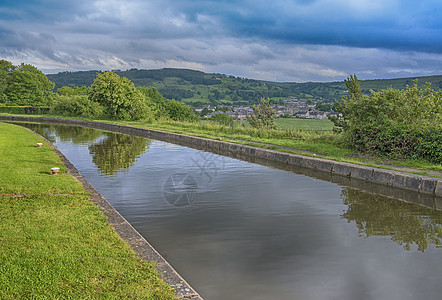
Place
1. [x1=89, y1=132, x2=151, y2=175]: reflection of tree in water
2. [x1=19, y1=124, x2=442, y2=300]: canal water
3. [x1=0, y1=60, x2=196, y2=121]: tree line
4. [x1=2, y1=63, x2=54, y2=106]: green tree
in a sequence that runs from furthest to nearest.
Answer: [x1=2, y1=63, x2=54, y2=106]: green tree < [x1=0, y1=60, x2=196, y2=121]: tree line < [x1=89, y1=132, x2=151, y2=175]: reflection of tree in water < [x1=19, y1=124, x2=442, y2=300]: canal water

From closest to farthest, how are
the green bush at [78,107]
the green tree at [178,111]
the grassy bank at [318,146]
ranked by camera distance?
the grassy bank at [318,146], the green bush at [78,107], the green tree at [178,111]

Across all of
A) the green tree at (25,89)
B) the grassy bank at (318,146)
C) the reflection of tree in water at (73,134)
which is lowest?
the reflection of tree in water at (73,134)

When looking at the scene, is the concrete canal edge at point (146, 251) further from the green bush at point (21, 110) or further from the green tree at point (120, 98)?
the green bush at point (21, 110)

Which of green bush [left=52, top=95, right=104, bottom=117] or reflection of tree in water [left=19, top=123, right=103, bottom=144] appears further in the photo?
green bush [left=52, top=95, right=104, bottom=117]

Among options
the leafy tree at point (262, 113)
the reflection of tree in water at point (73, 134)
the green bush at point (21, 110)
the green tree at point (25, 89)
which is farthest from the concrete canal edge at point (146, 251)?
the green tree at point (25, 89)

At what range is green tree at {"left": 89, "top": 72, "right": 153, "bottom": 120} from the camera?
34.7 meters

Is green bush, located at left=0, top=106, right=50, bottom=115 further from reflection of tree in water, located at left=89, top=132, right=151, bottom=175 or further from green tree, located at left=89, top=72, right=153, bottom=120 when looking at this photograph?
reflection of tree in water, located at left=89, top=132, right=151, bottom=175

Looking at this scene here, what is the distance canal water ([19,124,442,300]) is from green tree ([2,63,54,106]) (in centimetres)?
5542

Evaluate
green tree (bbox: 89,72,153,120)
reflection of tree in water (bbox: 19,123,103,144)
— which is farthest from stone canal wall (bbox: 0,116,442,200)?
green tree (bbox: 89,72,153,120)

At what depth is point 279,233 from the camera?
5.96m

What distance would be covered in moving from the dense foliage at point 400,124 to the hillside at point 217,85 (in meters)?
63.3

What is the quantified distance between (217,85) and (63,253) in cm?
11181

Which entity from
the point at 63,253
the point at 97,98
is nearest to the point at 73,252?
the point at 63,253

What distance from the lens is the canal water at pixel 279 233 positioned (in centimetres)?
432
